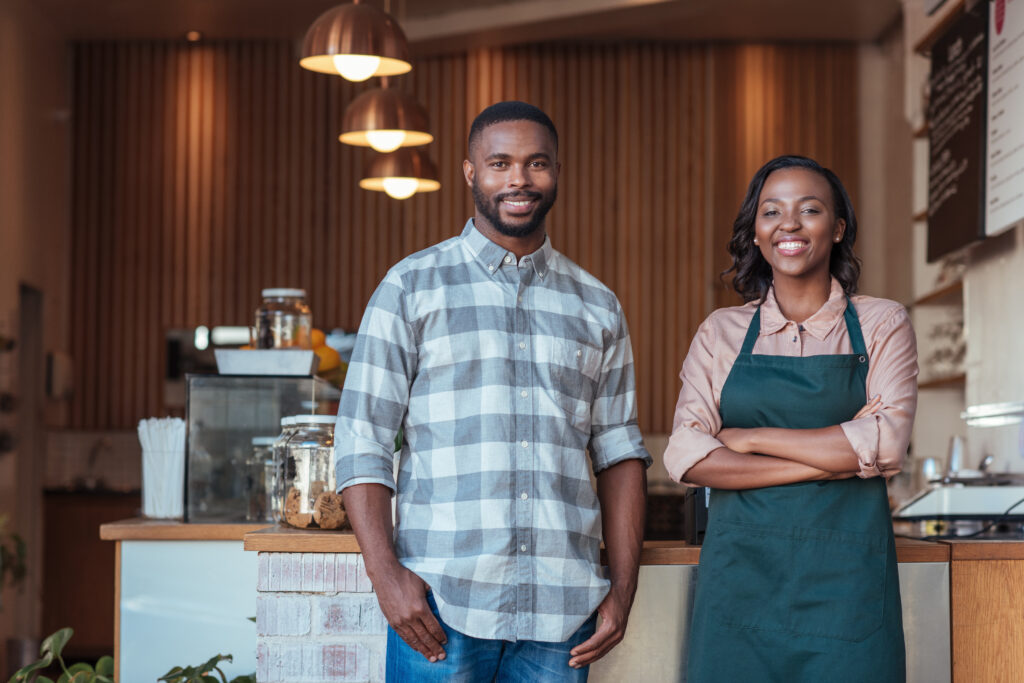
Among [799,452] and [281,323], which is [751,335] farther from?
[281,323]

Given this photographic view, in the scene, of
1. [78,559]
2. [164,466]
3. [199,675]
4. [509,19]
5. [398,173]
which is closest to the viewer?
[199,675]

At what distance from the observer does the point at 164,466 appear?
303 cm

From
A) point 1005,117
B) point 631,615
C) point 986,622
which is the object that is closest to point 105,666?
Answer: point 631,615

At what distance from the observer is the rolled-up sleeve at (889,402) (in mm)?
1828

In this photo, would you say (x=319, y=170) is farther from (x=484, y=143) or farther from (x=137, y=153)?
(x=484, y=143)

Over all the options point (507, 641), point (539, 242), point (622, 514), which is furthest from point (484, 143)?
point (507, 641)

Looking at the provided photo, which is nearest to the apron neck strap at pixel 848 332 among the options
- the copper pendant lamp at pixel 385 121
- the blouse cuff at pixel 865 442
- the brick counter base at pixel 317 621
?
the blouse cuff at pixel 865 442

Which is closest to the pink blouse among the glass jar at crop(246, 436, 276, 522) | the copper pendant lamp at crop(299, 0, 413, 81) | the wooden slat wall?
the glass jar at crop(246, 436, 276, 522)

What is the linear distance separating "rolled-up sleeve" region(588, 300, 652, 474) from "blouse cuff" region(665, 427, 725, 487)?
0.19 feet

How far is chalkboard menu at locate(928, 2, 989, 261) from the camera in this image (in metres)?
4.28

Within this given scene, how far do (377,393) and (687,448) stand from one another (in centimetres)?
51

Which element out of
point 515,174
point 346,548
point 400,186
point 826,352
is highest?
point 400,186

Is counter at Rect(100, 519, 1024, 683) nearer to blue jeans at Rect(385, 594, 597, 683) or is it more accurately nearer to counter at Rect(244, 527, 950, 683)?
counter at Rect(244, 527, 950, 683)

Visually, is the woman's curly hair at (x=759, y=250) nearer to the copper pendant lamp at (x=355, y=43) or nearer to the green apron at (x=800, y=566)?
the green apron at (x=800, y=566)
